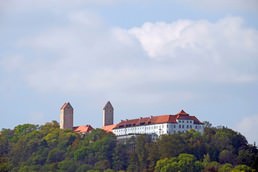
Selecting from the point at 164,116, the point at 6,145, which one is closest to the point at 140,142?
the point at 164,116

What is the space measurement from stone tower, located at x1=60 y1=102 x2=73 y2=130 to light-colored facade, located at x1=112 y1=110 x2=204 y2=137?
11192 millimetres

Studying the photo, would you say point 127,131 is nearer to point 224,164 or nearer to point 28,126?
point 28,126

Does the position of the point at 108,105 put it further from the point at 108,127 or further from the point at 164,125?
the point at 164,125

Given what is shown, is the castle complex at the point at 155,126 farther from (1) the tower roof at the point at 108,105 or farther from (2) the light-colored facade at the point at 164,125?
(1) the tower roof at the point at 108,105

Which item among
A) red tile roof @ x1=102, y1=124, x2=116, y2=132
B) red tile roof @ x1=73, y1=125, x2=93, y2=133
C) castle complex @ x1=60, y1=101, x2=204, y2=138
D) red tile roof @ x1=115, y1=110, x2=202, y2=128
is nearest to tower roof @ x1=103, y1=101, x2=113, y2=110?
castle complex @ x1=60, y1=101, x2=204, y2=138

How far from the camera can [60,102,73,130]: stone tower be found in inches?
5882

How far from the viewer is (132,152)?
412 feet

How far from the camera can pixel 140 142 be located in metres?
124

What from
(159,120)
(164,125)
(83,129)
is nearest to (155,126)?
(159,120)

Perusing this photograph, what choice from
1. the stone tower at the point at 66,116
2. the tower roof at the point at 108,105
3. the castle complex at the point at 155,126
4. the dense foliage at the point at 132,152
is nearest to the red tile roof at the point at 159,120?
the castle complex at the point at 155,126

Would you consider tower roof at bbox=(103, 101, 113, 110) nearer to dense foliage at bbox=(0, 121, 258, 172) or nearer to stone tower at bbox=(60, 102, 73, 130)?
stone tower at bbox=(60, 102, 73, 130)

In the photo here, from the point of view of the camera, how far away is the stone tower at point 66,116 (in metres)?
149

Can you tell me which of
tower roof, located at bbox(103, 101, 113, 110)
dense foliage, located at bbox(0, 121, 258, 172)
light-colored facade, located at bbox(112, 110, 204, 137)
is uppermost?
tower roof, located at bbox(103, 101, 113, 110)

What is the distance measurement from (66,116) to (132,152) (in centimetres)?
2667
